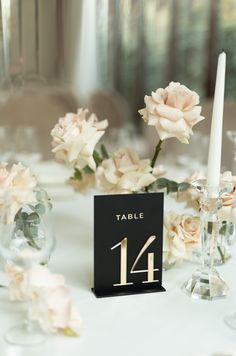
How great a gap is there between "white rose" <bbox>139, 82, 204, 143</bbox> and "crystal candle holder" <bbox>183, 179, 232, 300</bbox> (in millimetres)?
124

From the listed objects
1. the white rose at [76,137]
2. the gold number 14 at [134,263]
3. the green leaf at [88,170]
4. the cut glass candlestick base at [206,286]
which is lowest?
the cut glass candlestick base at [206,286]

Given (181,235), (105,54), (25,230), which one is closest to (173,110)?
(181,235)

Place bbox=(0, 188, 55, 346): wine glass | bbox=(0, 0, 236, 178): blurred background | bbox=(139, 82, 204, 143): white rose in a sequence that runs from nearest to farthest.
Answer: bbox=(0, 188, 55, 346): wine glass
bbox=(139, 82, 204, 143): white rose
bbox=(0, 0, 236, 178): blurred background

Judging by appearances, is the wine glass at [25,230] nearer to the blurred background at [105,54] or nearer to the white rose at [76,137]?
the white rose at [76,137]

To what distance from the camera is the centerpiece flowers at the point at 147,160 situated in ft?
3.34

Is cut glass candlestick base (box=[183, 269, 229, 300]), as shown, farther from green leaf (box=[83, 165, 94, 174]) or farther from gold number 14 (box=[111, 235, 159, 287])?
green leaf (box=[83, 165, 94, 174])

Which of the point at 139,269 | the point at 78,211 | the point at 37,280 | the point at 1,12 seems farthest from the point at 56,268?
the point at 1,12

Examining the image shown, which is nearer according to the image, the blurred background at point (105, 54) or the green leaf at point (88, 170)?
the green leaf at point (88, 170)

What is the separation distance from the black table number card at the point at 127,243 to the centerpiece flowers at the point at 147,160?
73mm

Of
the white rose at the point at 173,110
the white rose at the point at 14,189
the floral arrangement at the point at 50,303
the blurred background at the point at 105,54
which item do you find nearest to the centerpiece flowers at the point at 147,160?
the white rose at the point at 173,110

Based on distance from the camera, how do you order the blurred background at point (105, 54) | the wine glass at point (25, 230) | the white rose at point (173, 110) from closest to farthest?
the wine glass at point (25, 230) → the white rose at point (173, 110) → the blurred background at point (105, 54)

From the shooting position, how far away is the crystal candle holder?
939 mm

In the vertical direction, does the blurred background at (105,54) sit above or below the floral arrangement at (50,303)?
above

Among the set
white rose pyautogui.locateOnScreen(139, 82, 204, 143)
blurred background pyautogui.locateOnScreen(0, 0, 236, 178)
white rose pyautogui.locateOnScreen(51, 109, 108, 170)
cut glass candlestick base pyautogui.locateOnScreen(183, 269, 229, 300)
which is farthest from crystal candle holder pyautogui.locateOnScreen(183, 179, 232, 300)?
blurred background pyautogui.locateOnScreen(0, 0, 236, 178)
